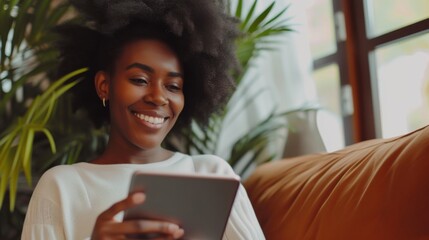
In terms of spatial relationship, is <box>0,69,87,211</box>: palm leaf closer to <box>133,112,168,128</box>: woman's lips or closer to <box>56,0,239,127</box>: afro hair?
<box>56,0,239,127</box>: afro hair

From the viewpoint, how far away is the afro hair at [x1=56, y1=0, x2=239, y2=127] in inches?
47.8

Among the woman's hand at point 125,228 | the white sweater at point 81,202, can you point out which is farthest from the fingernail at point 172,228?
the white sweater at point 81,202

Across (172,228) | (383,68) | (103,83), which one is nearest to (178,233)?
(172,228)

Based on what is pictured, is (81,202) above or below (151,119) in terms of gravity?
below

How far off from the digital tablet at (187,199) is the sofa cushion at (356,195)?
0.70 ft

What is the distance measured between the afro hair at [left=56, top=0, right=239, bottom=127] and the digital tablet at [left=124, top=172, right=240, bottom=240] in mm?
393

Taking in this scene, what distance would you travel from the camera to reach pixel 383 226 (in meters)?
0.92

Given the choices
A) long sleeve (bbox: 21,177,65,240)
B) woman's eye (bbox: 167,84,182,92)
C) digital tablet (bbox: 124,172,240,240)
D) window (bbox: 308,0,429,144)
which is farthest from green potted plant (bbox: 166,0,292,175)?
digital tablet (bbox: 124,172,240,240)

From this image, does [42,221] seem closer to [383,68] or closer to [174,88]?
[174,88]

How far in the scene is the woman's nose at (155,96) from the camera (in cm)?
117

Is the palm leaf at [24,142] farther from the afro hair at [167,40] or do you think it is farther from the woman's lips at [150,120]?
the woman's lips at [150,120]

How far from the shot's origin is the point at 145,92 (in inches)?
46.1

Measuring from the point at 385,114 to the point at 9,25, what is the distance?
1090 mm

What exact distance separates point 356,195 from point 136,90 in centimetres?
48
